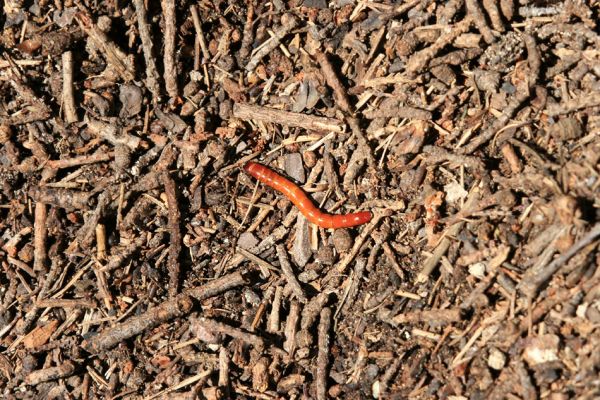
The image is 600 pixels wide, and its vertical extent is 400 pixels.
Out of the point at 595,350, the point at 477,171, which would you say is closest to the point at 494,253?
the point at 477,171

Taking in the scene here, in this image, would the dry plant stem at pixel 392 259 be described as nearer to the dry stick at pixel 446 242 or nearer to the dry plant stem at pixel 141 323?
the dry stick at pixel 446 242

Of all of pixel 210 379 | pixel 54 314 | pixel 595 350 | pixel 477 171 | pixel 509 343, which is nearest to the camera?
pixel 595 350

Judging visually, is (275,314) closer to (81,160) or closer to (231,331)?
(231,331)

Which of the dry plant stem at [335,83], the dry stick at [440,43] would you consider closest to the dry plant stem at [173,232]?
the dry plant stem at [335,83]

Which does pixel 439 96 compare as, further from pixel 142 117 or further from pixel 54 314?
pixel 54 314

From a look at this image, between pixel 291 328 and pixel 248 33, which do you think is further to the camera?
pixel 248 33

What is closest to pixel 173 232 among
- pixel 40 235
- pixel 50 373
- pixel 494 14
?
pixel 40 235
